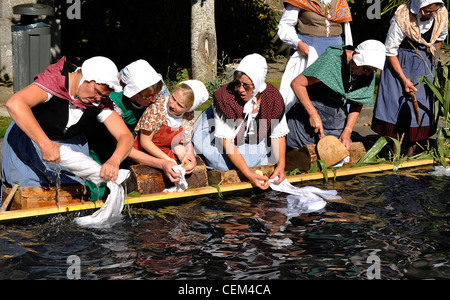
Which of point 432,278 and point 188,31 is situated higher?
point 188,31

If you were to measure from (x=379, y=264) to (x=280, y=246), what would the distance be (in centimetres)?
68

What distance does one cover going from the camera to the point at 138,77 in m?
5.39

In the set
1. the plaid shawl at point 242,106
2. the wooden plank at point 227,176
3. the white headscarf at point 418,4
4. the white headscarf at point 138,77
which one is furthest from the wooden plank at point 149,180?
the white headscarf at point 418,4

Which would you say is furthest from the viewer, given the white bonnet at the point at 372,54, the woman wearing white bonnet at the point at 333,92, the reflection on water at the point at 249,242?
the woman wearing white bonnet at the point at 333,92

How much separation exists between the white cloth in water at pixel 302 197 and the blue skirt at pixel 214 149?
377mm

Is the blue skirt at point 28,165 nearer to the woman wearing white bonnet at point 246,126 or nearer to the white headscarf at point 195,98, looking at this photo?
the white headscarf at point 195,98

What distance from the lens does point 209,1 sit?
9.93 m

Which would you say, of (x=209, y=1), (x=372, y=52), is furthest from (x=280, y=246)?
(x=209, y=1)

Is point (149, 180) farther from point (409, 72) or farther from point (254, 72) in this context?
point (409, 72)

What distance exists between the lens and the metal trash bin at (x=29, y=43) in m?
7.29

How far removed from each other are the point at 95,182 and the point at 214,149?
1271 millimetres

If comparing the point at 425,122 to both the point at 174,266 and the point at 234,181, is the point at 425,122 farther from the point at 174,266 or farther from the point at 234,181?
the point at 174,266

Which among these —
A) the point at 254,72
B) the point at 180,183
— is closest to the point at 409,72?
the point at 254,72

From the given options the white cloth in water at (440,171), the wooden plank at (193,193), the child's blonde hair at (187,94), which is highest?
the child's blonde hair at (187,94)
